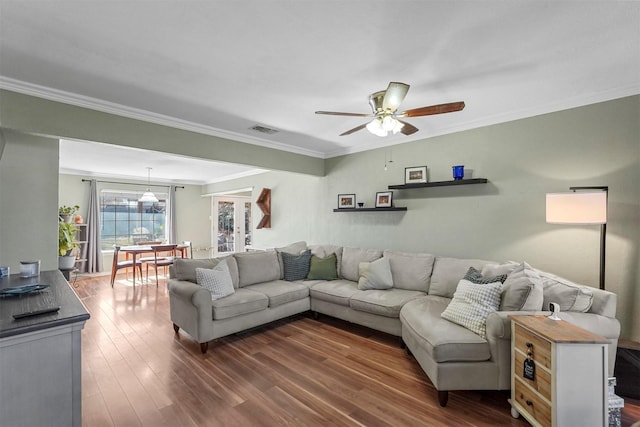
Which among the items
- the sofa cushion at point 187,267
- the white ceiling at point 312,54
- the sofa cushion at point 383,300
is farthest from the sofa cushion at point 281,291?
the white ceiling at point 312,54

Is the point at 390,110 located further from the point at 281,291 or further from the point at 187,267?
the point at 187,267

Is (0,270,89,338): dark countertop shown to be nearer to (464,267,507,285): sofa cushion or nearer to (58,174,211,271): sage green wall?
(464,267,507,285): sofa cushion

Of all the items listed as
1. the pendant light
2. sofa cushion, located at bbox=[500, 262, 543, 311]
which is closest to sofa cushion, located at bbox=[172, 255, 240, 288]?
sofa cushion, located at bbox=[500, 262, 543, 311]

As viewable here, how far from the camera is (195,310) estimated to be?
3.01 meters

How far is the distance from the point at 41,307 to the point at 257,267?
2609mm

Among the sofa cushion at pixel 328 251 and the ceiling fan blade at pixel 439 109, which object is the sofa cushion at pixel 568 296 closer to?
the ceiling fan blade at pixel 439 109

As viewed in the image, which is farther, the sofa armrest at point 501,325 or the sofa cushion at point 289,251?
the sofa cushion at point 289,251

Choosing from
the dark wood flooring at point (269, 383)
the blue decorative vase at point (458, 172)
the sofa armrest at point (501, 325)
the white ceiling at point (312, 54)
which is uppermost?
the white ceiling at point (312, 54)

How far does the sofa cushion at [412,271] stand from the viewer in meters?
3.58

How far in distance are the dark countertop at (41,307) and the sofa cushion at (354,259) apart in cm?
313

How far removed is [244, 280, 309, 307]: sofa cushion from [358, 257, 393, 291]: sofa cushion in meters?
0.80

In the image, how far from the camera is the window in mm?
7402

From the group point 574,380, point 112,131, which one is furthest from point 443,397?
point 112,131

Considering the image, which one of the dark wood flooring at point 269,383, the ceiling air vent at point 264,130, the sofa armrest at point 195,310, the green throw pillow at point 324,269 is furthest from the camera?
the green throw pillow at point 324,269
